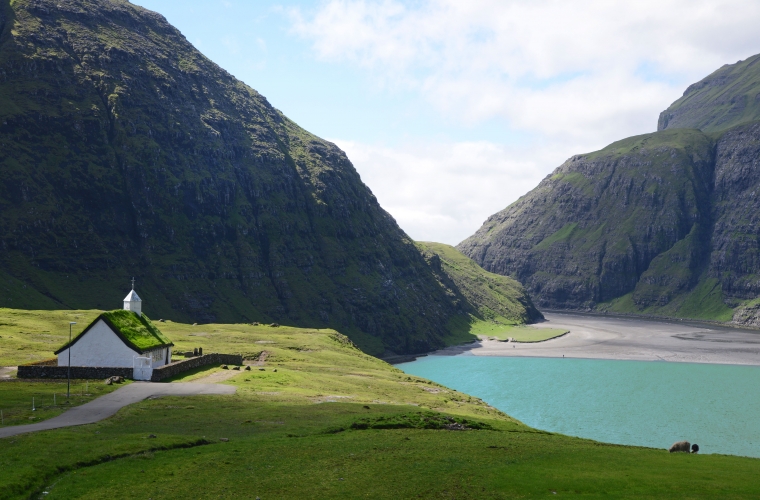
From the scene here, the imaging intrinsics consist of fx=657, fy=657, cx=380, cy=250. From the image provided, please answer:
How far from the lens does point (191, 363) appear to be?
85.6 metres

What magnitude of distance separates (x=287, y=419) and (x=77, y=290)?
6293 inches

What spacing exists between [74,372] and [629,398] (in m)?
109

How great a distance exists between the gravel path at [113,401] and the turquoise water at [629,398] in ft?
190

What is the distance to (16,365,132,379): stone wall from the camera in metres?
70.8

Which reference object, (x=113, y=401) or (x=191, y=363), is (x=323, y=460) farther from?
(x=191, y=363)

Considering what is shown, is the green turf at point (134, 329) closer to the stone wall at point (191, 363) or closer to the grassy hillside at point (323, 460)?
the stone wall at point (191, 363)

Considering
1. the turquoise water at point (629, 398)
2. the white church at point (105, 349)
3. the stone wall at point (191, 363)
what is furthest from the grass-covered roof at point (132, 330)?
the turquoise water at point (629, 398)

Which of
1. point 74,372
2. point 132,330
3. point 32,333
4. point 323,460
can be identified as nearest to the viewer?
point 323,460

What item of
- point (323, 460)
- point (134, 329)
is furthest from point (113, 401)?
point (323, 460)

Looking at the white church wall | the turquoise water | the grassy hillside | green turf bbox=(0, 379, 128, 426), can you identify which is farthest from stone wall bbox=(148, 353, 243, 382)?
the turquoise water

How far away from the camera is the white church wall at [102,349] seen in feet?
246

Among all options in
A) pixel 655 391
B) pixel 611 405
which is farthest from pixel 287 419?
pixel 655 391

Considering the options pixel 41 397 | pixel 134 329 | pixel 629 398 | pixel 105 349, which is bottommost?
pixel 629 398

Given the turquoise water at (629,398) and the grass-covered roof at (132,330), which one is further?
the turquoise water at (629,398)
